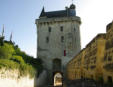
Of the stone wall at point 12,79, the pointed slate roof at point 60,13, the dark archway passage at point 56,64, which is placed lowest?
the stone wall at point 12,79

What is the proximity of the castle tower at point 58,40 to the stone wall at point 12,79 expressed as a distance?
11062mm

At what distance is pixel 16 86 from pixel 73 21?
17.5m

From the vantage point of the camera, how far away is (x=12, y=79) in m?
12.0

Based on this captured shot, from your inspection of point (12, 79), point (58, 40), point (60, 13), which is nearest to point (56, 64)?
point (58, 40)

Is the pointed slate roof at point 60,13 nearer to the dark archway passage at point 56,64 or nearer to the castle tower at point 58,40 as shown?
the castle tower at point 58,40

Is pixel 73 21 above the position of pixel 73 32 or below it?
above

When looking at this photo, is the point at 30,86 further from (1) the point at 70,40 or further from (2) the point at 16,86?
(1) the point at 70,40

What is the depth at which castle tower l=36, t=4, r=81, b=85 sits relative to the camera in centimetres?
2631

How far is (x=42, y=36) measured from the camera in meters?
27.9

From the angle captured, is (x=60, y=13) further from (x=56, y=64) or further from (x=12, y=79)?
(x=12, y=79)

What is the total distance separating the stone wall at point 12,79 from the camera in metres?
10.3

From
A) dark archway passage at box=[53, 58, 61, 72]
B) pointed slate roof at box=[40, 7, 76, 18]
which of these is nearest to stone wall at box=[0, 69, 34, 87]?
dark archway passage at box=[53, 58, 61, 72]

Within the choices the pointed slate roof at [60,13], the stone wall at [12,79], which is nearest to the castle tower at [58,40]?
the pointed slate roof at [60,13]

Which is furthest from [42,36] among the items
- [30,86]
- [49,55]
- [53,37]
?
[30,86]
